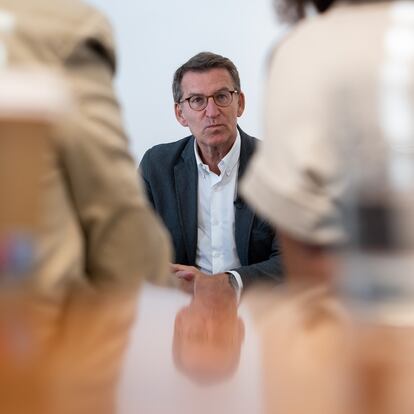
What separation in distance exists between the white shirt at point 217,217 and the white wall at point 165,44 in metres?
0.77

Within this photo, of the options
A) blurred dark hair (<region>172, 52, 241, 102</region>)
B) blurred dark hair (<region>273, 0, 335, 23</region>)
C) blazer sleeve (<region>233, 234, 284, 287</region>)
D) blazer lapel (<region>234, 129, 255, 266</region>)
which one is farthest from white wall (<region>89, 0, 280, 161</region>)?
blurred dark hair (<region>273, 0, 335, 23</region>)

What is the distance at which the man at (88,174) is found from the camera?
2.60ft

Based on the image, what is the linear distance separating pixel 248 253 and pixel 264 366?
1769 millimetres

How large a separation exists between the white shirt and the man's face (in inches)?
2.4

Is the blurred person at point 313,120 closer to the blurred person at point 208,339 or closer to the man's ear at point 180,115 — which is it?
the blurred person at point 208,339

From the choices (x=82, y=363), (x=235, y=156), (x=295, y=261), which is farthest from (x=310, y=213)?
(x=235, y=156)

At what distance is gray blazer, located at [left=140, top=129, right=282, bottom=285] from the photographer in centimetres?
209

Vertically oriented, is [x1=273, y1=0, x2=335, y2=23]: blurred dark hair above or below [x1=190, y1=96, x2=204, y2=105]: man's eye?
above

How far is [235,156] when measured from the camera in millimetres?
2357

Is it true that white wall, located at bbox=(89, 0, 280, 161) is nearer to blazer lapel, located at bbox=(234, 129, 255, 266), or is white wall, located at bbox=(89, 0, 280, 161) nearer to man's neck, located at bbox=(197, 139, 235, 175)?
man's neck, located at bbox=(197, 139, 235, 175)

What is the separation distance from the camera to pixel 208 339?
411 millimetres

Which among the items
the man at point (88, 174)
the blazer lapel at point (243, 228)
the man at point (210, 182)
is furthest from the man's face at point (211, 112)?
the man at point (88, 174)

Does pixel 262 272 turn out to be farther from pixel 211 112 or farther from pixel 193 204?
pixel 211 112

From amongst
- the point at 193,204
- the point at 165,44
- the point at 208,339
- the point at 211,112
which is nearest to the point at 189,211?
the point at 193,204
